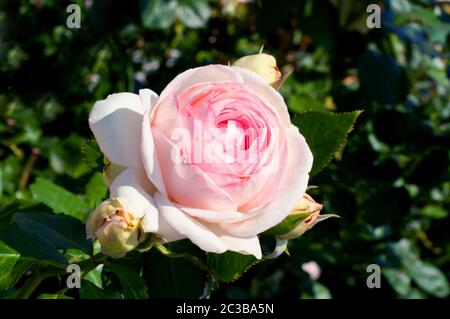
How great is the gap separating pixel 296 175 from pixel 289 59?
1287 millimetres

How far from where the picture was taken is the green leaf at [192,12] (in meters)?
1.30

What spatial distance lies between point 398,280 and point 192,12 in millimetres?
757

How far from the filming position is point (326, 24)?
1.36 metres

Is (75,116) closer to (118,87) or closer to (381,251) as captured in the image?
(118,87)

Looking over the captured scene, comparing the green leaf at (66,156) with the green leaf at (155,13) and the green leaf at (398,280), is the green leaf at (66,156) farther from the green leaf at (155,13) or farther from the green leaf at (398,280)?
the green leaf at (398,280)

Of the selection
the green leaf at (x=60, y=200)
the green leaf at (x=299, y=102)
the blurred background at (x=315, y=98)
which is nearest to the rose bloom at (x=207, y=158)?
the green leaf at (x=60, y=200)

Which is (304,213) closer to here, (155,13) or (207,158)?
(207,158)

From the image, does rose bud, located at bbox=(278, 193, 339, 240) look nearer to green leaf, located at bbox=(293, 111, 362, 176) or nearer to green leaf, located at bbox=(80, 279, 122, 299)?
green leaf, located at bbox=(293, 111, 362, 176)

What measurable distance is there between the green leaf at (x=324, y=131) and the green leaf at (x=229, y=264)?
11 cm

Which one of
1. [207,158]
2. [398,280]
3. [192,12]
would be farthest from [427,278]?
[207,158]

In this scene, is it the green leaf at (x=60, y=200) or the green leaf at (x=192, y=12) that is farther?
the green leaf at (x=192, y=12)

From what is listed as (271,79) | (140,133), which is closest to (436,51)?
(271,79)

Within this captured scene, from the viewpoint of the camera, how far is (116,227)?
0.51 m

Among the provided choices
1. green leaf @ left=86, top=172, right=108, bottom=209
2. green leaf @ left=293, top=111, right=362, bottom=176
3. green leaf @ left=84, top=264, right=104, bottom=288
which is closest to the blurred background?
green leaf @ left=86, top=172, right=108, bottom=209
